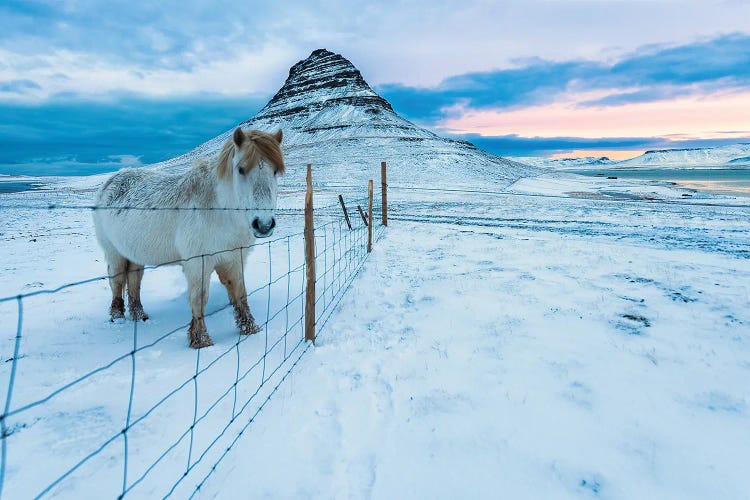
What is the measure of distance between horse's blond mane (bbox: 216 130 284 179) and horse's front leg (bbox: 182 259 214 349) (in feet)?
3.58

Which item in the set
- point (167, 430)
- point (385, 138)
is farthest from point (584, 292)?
point (385, 138)

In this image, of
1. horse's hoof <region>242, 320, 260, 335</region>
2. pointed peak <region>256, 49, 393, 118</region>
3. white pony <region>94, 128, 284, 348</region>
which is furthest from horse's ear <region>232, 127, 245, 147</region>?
pointed peak <region>256, 49, 393, 118</region>

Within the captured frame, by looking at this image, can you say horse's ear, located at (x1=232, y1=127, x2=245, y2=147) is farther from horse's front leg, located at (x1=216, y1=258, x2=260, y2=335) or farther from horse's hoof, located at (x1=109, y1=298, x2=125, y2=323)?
horse's hoof, located at (x1=109, y1=298, x2=125, y2=323)

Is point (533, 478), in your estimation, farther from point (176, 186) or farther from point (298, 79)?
point (298, 79)

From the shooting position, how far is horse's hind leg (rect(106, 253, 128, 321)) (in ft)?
16.9

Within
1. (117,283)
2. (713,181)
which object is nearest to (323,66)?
(713,181)

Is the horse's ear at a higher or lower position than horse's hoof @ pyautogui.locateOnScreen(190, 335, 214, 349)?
higher

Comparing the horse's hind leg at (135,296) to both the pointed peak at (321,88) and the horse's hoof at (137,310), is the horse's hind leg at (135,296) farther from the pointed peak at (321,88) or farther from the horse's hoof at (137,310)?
the pointed peak at (321,88)

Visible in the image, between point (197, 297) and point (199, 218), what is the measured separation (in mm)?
929

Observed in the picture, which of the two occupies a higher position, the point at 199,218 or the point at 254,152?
the point at 254,152

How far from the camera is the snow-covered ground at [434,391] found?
2.45 metres

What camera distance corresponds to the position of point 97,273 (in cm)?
759

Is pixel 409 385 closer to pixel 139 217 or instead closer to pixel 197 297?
pixel 197 297

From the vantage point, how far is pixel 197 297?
435cm
